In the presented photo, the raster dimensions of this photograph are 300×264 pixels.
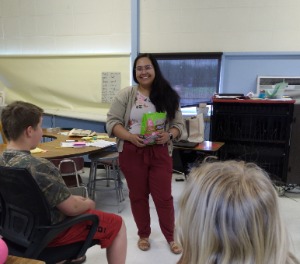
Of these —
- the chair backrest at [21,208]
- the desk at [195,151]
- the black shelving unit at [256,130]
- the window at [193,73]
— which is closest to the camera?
the chair backrest at [21,208]

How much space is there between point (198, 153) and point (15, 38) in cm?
365

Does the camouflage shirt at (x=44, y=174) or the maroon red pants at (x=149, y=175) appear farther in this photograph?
the maroon red pants at (x=149, y=175)

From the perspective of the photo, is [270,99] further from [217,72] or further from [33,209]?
[33,209]

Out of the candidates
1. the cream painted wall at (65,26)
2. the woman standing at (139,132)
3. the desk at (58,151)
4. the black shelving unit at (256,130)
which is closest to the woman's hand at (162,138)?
the woman standing at (139,132)

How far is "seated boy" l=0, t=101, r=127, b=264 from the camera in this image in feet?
4.66

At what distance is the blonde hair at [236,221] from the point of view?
2.21ft

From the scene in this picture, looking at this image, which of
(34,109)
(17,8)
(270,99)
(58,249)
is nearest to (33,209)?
(58,249)

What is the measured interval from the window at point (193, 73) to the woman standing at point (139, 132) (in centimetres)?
208

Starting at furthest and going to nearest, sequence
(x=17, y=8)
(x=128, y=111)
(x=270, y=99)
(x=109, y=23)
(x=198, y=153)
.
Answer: (x=17, y=8) < (x=109, y=23) < (x=198, y=153) < (x=270, y=99) < (x=128, y=111)

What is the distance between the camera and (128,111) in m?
2.20

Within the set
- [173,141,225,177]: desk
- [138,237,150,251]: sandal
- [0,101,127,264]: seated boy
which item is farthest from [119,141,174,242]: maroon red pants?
[173,141,225,177]: desk

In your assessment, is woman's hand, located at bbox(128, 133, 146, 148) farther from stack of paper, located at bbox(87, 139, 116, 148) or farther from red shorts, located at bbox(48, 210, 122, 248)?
stack of paper, located at bbox(87, 139, 116, 148)

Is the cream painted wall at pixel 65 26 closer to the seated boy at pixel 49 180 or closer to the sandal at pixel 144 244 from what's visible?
the sandal at pixel 144 244

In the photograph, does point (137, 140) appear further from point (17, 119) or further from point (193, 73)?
point (193, 73)
